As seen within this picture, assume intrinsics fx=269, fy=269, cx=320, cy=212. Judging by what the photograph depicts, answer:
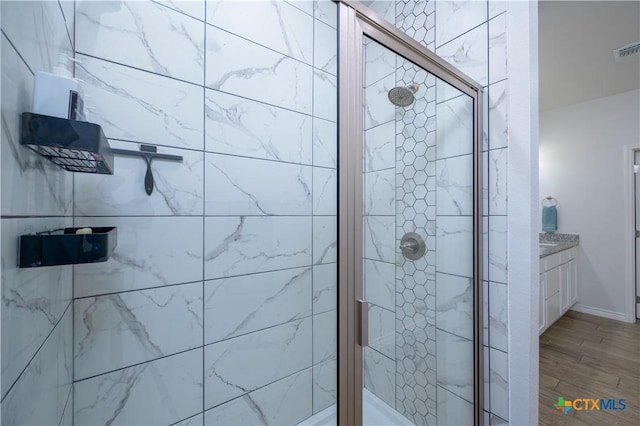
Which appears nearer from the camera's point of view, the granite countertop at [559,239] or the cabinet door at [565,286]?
the cabinet door at [565,286]

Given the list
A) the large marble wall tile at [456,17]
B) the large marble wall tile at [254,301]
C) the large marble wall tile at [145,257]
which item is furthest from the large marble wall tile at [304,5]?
the large marble wall tile at [254,301]

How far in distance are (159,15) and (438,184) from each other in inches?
47.2

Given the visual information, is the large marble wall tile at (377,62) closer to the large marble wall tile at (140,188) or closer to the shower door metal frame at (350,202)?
the shower door metal frame at (350,202)

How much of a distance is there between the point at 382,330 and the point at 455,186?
0.64 m

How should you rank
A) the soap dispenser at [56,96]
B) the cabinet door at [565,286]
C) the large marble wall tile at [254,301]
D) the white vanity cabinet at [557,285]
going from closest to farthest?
1. the soap dispenser at [56,96]
2. the large marble wall tile at [254,301]
3. the white vanity cabinet at [557,285]
4. the cabinet door at [565,286]

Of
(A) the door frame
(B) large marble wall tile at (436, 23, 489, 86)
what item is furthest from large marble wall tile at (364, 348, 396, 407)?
(A) the door frame

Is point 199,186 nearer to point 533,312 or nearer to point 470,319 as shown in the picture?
point 470,319

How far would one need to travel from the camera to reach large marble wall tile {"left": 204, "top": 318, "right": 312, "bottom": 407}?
1.08 metres

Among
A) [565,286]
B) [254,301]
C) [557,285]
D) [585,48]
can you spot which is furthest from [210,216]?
[565,286]

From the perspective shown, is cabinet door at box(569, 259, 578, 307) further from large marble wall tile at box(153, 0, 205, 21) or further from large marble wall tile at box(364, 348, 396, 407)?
large marble wall tile at box(153, 0, 205, 21)

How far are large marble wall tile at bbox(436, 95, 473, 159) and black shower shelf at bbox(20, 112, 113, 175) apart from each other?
1.03 metres

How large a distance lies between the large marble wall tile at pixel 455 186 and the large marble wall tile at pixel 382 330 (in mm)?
452

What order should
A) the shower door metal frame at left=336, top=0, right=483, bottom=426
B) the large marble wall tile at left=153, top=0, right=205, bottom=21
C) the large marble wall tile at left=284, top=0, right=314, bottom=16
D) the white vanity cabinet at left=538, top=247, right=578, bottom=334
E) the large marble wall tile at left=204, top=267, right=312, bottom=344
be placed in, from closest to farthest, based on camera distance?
the shower door metal frame at left=336, top=0, right=483, bottom=426 < the large marble wall tile at left=153, top=0, right=205, bottom=21 < the large marble wall tile at left=204, top=267, right=312, bottom=344 < the large marble wall tile at left=284, top=0, right=314, bottom=16 < the white vanity cabinet at left=538, top=247, right=578, bottom=334

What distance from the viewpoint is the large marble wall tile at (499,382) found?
3.52 ft
